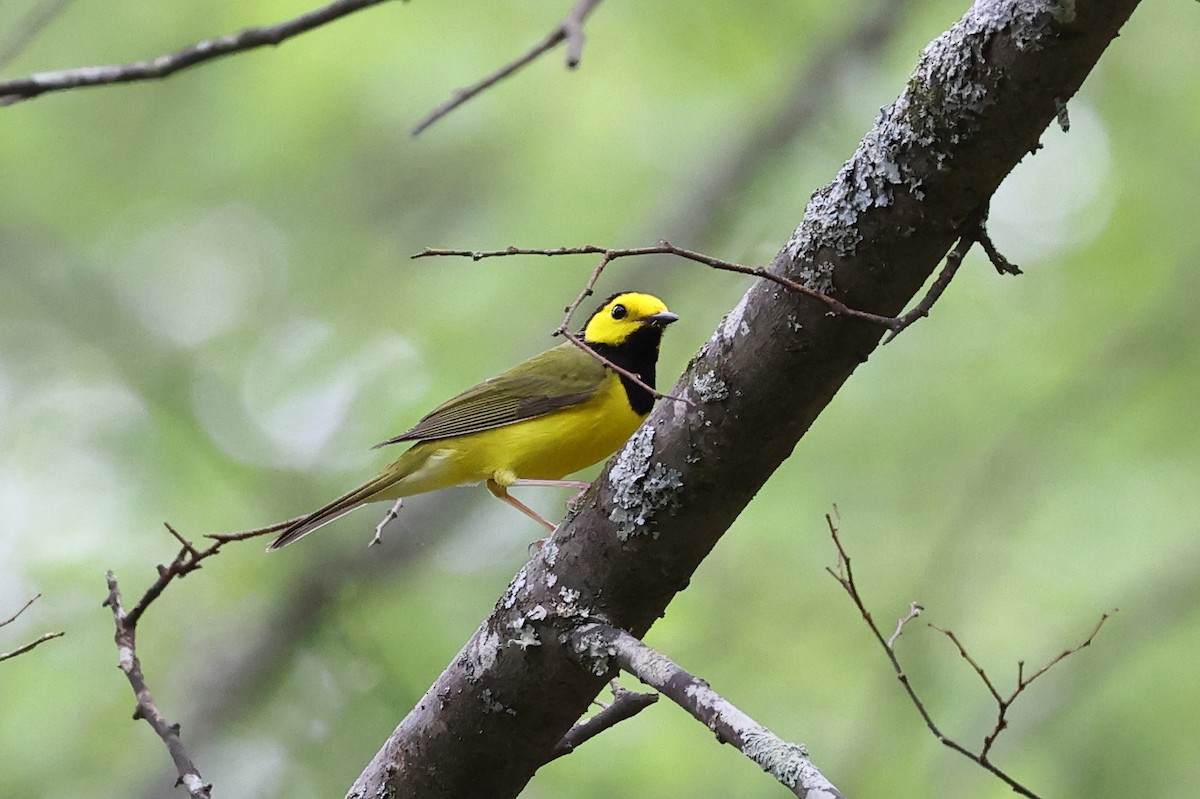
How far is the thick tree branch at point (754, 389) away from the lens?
2.25 meters

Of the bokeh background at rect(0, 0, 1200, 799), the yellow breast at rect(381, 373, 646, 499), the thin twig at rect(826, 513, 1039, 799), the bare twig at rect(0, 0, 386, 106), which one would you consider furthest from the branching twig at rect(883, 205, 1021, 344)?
the bokeh background at rect(0, 0, 1200, 799)

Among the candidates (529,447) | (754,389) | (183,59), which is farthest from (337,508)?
(183,59)

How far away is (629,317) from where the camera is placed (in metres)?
6.35

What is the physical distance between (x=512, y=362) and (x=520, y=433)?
6.50 ft

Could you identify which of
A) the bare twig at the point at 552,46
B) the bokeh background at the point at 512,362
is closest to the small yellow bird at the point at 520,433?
the bokeh background at the point at 512,362

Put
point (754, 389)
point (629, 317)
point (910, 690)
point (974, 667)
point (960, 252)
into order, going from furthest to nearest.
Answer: point (629, 317) < point (974, 667) < point (910, 690) < point (754, 389) < point (960, 252)

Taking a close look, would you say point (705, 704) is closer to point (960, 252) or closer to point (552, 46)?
point (960, 252)

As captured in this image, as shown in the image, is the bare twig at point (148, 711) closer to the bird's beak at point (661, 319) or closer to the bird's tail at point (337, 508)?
the bird's tail at point (337, 508)

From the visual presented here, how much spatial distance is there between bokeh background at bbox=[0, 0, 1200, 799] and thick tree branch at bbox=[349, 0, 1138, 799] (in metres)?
3.28

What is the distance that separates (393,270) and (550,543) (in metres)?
6.10

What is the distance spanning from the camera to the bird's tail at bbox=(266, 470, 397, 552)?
17.2 ft

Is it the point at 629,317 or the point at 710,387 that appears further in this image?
the point at 629,317

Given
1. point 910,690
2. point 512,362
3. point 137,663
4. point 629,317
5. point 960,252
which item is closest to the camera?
point 960,252

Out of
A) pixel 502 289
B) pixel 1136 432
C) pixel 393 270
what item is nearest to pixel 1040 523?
pixel 1136 432
